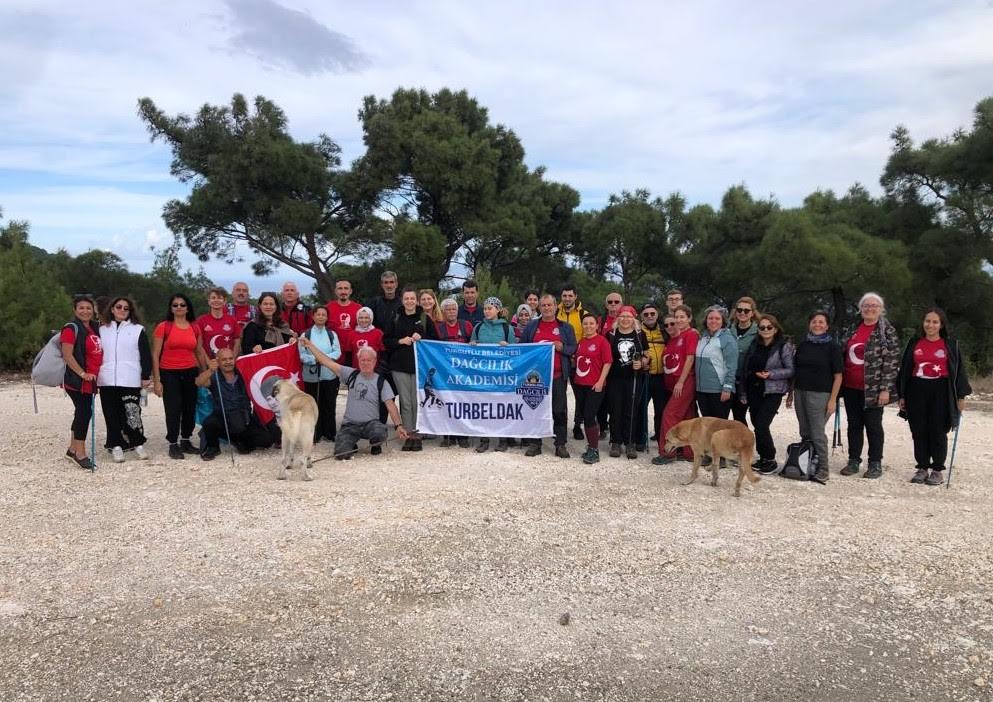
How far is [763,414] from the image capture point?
747 centimetres

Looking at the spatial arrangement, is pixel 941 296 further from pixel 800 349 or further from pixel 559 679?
pixel 559 679

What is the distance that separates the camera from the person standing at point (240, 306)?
28.6 ft

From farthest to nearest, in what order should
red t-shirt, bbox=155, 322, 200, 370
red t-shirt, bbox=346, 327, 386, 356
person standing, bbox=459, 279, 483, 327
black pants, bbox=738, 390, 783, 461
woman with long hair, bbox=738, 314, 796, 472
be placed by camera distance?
person standing, bbox=459, 279, 483, 327 → red t-shirt, bbox=346, 327, 386, 356 → red t-shirt, bbox=155, 322, 200, 370 → black pants, bbox=738, 390, 783, 461 → woman with long hair, bbox=738, 314, 796, 472

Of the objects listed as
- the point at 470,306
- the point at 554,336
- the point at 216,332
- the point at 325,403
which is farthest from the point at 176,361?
the point at 554,336

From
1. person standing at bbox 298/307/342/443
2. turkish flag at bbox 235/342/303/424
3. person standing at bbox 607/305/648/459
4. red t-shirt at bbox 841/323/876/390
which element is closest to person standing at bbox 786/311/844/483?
red t-shirt at bbox 841/323/876/390

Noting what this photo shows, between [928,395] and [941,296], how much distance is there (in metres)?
Result: 12.9

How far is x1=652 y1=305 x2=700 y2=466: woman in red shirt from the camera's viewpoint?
781 centimetres

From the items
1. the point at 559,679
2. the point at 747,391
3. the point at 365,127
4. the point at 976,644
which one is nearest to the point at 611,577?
the point at 559,679

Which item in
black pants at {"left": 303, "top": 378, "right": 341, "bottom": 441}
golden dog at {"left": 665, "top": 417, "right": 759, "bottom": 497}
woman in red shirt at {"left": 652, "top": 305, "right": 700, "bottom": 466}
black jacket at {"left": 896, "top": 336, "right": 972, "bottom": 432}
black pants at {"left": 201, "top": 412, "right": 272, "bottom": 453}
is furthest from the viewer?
black pants at {"left": 303, "top": 378, "right": 341, "bottom": 441}

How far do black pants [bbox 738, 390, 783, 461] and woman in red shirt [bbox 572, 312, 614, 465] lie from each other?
1.55 meters

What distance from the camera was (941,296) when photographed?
17.8 metres

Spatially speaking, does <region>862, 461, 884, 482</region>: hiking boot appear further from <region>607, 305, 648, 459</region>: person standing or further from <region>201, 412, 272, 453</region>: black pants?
<region>201, 412, 272, 453</region>: black pants

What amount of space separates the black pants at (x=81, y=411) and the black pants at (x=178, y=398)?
29.2 inches

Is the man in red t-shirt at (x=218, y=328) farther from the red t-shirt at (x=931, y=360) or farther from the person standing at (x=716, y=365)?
the red t-shirt at (x=931, y=360)
